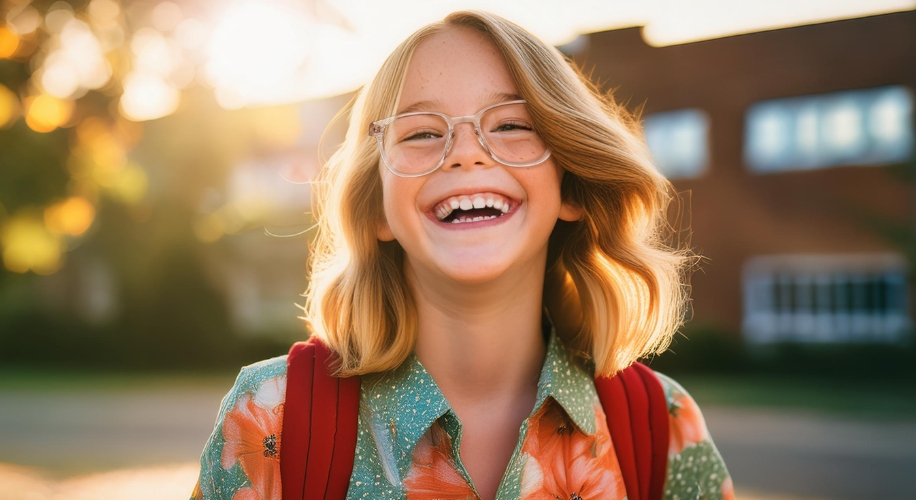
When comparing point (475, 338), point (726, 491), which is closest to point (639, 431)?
point (726, 491)

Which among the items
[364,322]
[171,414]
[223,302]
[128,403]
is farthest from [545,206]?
[223,302]

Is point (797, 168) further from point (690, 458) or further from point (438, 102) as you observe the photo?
point (438, 102)

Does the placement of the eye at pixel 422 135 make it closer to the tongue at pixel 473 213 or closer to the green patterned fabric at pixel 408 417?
the tongue at pixel 473 213

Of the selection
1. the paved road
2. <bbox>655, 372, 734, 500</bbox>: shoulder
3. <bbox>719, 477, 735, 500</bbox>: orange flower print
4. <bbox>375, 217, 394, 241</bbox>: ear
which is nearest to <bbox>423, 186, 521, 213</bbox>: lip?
<bbox>375, 217, 394, 241</bbox>: ear

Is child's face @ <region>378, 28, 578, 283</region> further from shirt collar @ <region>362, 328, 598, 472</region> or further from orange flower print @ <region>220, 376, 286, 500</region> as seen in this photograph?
orange flower print @ <region>220, 376, 286, 500</region>

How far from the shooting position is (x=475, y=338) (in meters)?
2.00

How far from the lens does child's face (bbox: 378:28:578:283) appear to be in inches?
71.1

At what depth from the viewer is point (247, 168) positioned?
84.6 feet

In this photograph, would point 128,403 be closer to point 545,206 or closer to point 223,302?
point 223,302

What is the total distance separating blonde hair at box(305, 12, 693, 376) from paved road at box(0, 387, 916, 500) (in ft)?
20.8

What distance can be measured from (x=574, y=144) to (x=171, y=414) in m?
12.1

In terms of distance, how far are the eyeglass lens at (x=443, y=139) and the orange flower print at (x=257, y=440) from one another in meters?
0.63

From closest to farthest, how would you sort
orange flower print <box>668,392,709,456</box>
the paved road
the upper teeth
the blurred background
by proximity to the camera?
the upper teeth < orange flower print <box>668,392,709,456</box> < the paved road < the blurred background

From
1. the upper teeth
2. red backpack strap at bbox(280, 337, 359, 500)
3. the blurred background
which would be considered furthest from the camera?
the blurred background
